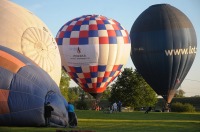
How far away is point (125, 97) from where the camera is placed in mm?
54062

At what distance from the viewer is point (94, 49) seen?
112 feet

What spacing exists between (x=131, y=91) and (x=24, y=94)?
132 ft

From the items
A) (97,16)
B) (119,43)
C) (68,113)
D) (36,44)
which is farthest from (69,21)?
(68,113)

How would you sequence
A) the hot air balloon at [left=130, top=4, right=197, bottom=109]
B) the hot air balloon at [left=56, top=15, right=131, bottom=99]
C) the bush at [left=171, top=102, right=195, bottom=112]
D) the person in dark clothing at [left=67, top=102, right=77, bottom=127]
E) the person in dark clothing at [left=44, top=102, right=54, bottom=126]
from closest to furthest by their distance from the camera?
the person in dark clothing at [left=44, top=102, right=54, bottom=126], the person in dark clothing at [left=67, top=102, right=77, bottom=127], the hot air balloon at [left=56, top=15, right=131, bottom=99], the bush at [left=171, top=102, right=195, bottom=112], the hot air balloon at [left=130, top=4, right=197, bottom=109]

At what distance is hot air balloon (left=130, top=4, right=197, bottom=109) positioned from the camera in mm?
39562

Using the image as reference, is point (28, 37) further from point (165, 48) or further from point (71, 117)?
point (165, 48)

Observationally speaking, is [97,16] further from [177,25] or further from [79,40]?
[177,25]

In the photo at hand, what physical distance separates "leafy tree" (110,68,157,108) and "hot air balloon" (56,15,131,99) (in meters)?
18.8

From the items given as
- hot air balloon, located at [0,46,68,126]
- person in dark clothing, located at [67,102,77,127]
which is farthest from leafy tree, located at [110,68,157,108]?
hot air balloon, located at [0,46,68,126]

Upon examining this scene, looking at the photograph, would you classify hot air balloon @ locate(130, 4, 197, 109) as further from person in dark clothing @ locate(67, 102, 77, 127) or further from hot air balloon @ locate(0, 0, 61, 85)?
person in dark clothing @ locate(67, 102, 77, 127)

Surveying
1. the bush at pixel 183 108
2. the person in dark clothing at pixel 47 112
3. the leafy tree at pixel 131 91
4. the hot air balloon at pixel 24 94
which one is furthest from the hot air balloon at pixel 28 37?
the leafy tree at pixel 131 91

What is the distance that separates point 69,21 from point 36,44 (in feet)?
57.2

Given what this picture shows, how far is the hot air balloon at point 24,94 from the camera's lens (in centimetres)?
1447

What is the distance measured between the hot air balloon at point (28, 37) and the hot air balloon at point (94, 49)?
13.6 m
